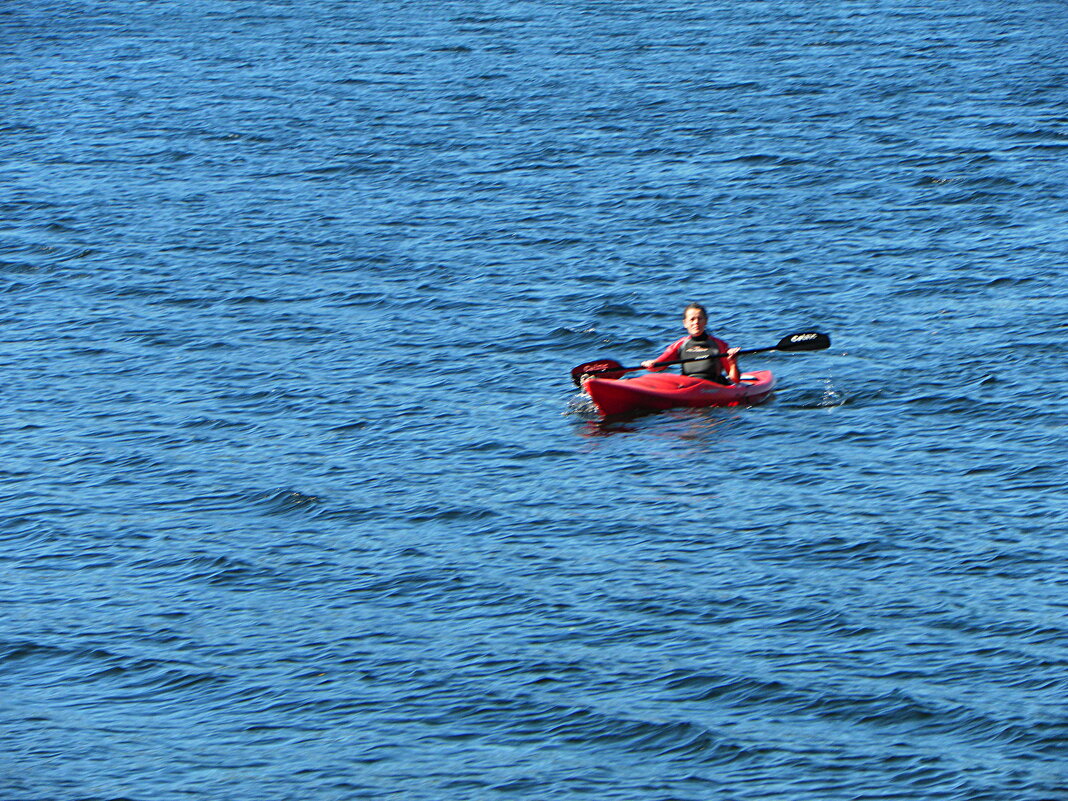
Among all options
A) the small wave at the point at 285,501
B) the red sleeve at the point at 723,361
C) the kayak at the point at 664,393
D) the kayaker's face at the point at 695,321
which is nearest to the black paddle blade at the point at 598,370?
the kayak at the point at 664,393

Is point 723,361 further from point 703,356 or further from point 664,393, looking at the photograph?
point 664,393

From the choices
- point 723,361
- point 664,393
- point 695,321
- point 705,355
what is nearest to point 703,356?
point 705,355

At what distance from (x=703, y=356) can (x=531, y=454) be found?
2868 millimetres

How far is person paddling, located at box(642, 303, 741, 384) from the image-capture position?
→ 71.6 feet

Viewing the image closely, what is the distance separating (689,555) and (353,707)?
4.36 m

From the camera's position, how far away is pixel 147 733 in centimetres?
1384

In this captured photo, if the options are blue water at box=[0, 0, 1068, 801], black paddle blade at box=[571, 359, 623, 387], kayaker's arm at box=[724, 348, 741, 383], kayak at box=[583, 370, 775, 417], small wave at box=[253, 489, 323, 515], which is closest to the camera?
blue water at box=[0, 0, 1068, 801]

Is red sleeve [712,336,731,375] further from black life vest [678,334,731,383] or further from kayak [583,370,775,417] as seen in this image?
kayak [583,370,775,417]

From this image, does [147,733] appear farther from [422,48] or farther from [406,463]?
[422,48]

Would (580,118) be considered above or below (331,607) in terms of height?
above

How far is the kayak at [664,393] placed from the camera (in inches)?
832

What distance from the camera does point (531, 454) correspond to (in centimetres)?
2041

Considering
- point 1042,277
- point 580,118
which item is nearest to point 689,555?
point 1042,277

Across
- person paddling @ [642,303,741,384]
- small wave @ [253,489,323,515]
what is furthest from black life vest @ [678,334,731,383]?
small wave @ [253,489,323,515]
